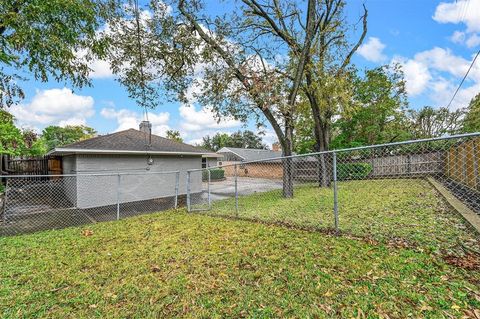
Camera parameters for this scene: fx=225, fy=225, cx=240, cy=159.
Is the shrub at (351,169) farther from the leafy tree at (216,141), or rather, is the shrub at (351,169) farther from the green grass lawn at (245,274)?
the leafy tree at (216,141)

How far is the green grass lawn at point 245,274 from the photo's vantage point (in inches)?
83.4

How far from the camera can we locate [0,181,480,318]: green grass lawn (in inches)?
83.4

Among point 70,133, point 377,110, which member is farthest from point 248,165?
point 70,133

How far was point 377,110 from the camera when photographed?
15.7 m

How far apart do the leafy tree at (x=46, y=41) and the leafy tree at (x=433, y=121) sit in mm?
24461

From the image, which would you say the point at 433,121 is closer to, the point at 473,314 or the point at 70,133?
the point at 473,314

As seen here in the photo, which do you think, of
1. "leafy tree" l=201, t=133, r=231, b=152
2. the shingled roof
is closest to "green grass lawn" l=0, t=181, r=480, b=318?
the shingled roof

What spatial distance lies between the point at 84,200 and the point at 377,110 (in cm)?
1781

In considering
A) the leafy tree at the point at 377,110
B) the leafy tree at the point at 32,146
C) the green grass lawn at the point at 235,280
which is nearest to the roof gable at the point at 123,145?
the green grass lawn at the point at 235,280

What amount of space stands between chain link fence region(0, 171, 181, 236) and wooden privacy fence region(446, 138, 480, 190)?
7.87 metres

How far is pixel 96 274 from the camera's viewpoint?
9.83 feet

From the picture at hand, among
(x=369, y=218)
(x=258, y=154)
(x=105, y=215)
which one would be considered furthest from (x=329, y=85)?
(x=258, y=154)

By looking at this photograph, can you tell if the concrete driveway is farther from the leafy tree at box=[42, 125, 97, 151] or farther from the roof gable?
the leafy tree at box=[42, 125, 97, 151]

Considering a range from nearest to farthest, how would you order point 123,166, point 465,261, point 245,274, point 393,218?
1. point 465,261
2. point 245,274
3. point 393,218
4. point 123,166
